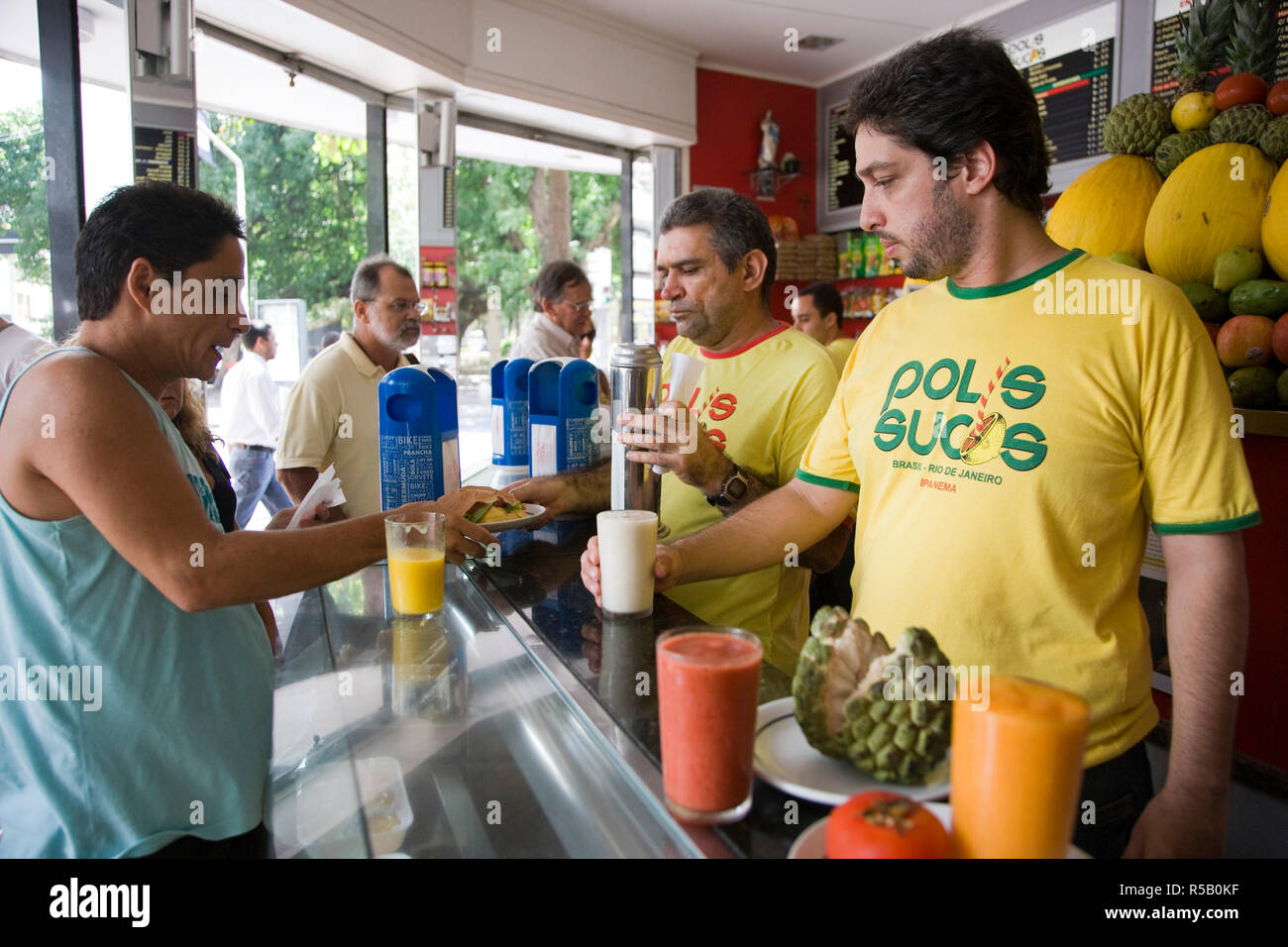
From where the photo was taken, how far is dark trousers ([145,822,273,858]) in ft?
4.35

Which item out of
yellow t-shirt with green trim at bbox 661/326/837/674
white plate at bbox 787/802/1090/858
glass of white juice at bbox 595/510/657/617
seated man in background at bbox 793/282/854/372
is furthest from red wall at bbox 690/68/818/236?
white plate at bbox 787/802/1090/858

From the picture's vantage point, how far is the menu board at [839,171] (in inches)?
273

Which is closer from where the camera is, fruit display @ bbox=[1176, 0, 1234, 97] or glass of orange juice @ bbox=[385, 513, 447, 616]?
glass of orange juice @ bbox=[385, 513, 447, 616]

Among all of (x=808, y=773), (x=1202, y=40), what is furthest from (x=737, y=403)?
(x=1202, y=40)

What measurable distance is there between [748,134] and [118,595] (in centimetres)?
655

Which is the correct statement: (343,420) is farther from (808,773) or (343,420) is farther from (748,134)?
(748,134)

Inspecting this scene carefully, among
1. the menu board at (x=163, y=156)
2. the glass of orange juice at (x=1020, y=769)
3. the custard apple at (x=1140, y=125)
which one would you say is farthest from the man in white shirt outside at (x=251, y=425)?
the glass of orange juice at (x=1020, y=769)

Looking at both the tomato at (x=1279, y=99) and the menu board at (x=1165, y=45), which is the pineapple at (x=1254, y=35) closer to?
the tomato at (x=1279, y=99)

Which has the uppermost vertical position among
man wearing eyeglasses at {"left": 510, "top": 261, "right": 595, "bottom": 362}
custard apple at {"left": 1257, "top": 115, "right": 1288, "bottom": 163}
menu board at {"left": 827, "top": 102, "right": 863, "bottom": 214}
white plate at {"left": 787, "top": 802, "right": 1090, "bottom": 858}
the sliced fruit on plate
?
menu board at {"left": 827, "top": 102, "right": 863, "bottom": 214}

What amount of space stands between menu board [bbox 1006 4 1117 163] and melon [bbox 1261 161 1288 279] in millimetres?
2708

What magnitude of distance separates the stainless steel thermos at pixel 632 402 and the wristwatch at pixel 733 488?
0.26 m

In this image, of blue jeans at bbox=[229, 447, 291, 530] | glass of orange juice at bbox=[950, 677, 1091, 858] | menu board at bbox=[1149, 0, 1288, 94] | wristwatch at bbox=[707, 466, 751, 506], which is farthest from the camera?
blue jeans at bbox=[229, 447, 291, 530]

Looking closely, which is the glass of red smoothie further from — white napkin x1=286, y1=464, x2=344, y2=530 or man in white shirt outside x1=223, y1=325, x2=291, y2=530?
man in white shirt outside x1=223, y1=325, x2=291, y2=530

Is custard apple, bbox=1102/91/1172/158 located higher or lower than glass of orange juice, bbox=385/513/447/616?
higher
